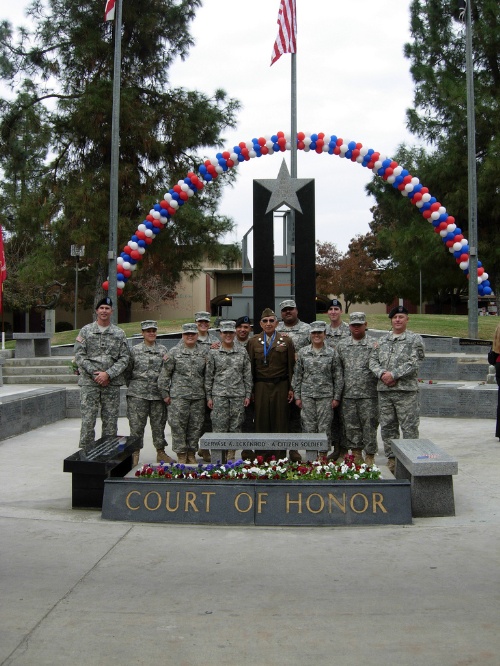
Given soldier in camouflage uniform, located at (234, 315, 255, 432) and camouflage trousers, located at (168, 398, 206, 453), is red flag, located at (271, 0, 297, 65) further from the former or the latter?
camouflage trousers, located at (168, 398, 206, 453)

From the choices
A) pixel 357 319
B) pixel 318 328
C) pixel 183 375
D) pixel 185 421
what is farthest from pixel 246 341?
pixel 357 319

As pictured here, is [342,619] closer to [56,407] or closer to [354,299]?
[56,407]

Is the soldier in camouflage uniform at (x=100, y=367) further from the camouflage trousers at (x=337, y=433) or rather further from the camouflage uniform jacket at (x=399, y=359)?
the camouflage uniform jacket at (x=399, y=359)

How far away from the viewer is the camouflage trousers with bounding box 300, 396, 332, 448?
839 centimetres

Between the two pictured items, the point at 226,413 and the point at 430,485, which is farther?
the point at 226,413

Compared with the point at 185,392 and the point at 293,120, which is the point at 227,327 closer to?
the point at 185,392

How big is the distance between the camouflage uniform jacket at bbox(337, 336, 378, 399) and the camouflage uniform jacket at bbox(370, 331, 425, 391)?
13 cm

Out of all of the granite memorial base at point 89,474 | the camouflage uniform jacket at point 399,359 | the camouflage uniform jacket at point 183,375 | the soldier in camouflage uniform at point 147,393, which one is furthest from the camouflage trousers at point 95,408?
the camouflage uniform jacket at point 399,359

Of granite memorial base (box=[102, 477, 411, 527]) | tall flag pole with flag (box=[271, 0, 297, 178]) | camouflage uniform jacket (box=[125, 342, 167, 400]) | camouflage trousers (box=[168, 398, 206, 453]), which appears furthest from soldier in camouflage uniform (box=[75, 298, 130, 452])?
tall flag pole with flag (box=[271, 0, 297, 178])

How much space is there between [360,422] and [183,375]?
2031mm

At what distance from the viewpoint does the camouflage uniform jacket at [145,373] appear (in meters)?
8.76

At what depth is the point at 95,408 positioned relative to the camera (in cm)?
873

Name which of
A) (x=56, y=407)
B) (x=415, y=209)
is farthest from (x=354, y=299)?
(x=56, y=407)

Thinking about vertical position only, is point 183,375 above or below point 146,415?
above
